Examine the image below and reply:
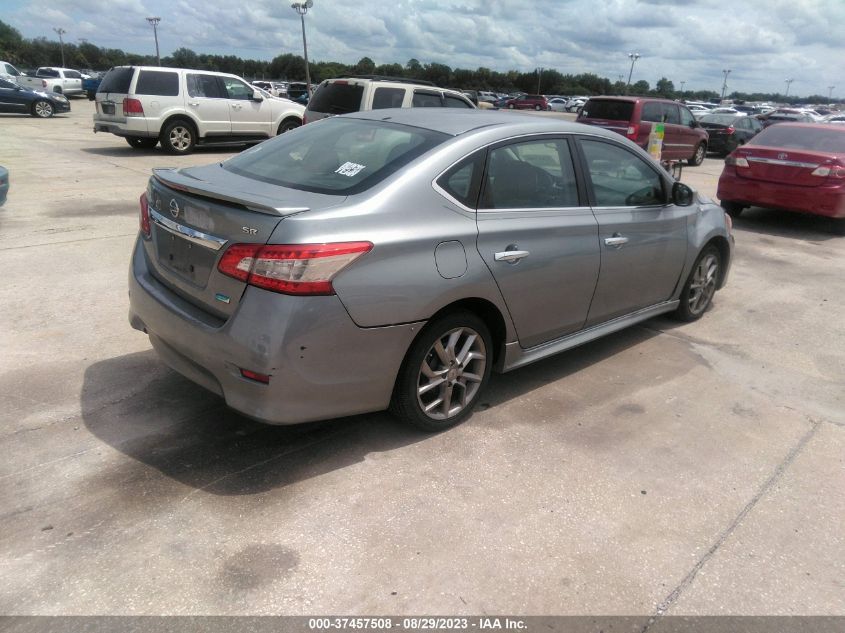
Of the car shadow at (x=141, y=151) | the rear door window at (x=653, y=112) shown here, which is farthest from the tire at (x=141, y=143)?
the rear door window at (x=653, y=112)

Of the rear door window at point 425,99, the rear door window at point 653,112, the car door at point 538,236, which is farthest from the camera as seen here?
the rear door window at point 653,112

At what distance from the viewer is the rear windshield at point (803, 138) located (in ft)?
31.0

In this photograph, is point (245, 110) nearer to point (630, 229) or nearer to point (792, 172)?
point (792, 172)

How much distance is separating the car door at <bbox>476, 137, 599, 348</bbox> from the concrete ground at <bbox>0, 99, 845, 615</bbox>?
59cm

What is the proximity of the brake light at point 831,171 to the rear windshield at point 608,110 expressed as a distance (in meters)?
6.70

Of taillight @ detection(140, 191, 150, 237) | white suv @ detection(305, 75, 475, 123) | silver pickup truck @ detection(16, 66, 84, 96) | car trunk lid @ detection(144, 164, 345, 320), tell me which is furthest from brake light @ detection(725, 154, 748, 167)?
silver pickup truck @ detection(16, 66, 84, 96)

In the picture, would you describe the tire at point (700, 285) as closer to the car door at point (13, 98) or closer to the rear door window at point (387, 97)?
the rear door window at point (387, 97)

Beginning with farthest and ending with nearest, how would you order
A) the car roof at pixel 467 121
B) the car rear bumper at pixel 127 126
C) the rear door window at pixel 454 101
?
1. the car rear bumper at pixel 127 126
2. the rear door window at pixel 454 101
3. the car roof at pixel 467 121

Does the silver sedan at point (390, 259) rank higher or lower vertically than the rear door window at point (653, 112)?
lower

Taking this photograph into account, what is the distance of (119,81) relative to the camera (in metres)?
13.9

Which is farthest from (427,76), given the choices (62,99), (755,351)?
(755,351)

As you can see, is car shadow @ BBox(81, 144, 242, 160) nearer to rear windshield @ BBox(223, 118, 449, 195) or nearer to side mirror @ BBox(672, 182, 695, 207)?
rear windshield @ BBox(223, 118, 449, 195)

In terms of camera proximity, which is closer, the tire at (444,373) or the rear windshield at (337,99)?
the tire at (444,373)

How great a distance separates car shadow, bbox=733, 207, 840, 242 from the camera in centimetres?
964
